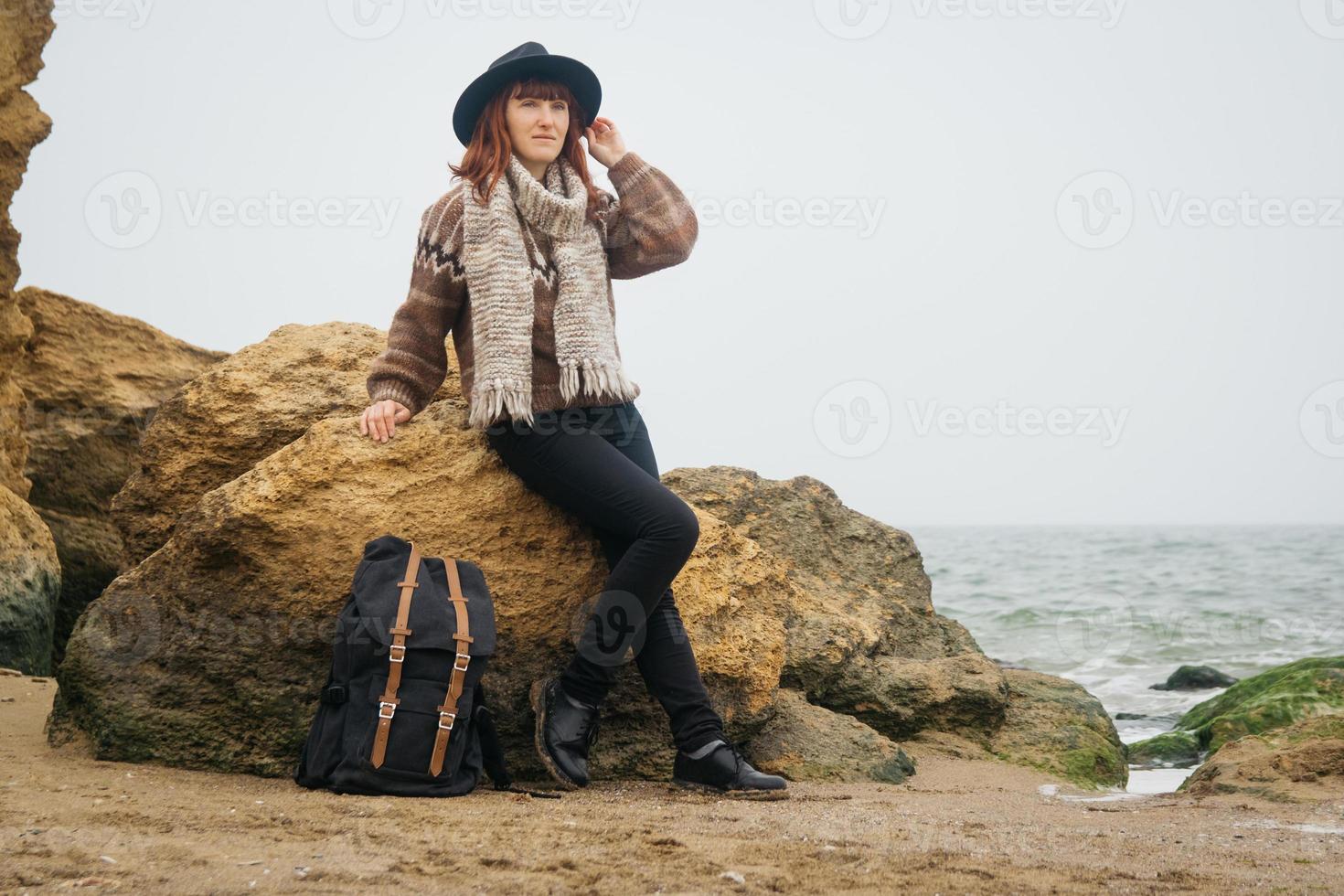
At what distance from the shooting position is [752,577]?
501cm

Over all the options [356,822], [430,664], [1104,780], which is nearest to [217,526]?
[430,664]

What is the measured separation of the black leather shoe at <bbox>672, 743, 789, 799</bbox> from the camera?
13.3ft

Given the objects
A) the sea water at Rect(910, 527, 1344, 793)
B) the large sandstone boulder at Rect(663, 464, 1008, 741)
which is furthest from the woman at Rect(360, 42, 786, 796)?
the sea water at Rect(910, 527, 1344, 793)

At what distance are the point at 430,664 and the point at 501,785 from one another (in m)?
0.57

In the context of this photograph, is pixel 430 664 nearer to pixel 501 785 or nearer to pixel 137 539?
pixel 501 785

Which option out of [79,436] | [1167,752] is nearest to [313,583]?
[79,436]

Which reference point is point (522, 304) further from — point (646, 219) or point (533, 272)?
point (646, 219)

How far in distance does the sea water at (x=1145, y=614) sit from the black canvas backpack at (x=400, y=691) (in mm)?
3811

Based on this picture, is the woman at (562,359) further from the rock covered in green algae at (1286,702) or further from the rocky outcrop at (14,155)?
the rocky outcrop at (14,155)

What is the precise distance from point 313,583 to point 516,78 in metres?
1.96

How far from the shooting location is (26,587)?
→ 6.68 m

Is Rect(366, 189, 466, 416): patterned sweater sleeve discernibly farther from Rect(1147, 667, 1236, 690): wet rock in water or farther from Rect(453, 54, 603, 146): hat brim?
Rect(1147, 667, 1236, 690): wet rock in water

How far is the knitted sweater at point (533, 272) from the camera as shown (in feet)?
13.7

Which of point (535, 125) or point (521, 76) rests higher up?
point (521, 76)
